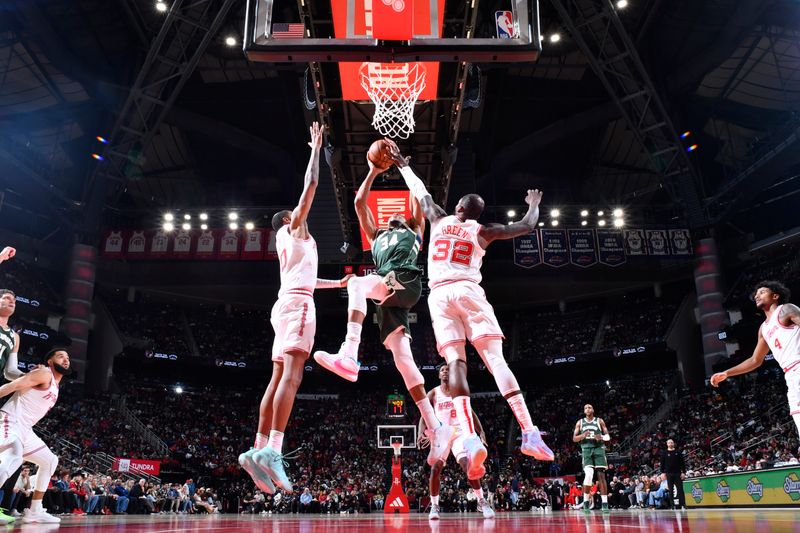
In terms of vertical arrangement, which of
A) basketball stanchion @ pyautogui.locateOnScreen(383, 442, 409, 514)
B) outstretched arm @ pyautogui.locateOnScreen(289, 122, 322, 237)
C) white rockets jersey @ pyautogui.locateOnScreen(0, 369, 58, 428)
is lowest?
basketball stanchion @ pyautogui.locateOnScreen(383, 442, 409, 514)

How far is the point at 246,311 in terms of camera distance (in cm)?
3581

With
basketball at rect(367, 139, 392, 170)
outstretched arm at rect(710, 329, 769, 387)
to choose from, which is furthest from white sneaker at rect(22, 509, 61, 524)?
outstretched arm at rect(710, 329, 769, 387)

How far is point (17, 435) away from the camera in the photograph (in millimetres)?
5625

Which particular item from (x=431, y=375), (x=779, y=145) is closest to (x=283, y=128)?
(x=431, y=375)

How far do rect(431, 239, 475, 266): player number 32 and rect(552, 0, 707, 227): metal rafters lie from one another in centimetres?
1640

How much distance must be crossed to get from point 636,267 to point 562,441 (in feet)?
31.1

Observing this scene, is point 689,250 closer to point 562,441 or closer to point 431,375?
point 562,441

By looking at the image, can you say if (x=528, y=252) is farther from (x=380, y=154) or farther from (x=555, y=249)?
(x=380, y=154)

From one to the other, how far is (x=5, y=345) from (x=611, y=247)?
77.8 ft

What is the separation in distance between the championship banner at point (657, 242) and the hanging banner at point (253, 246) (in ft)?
55.7

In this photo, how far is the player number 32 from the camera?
508 cm

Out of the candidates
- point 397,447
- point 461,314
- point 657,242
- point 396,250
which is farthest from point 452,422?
point 657,242

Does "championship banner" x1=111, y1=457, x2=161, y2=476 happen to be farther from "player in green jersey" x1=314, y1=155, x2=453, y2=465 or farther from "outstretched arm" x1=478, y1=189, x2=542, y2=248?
"outstretched arm" x1=478, y1=189, x2=542, y2=248

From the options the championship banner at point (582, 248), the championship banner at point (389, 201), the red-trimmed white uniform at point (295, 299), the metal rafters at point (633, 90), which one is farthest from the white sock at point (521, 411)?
the championship banner at point (582, 248)
